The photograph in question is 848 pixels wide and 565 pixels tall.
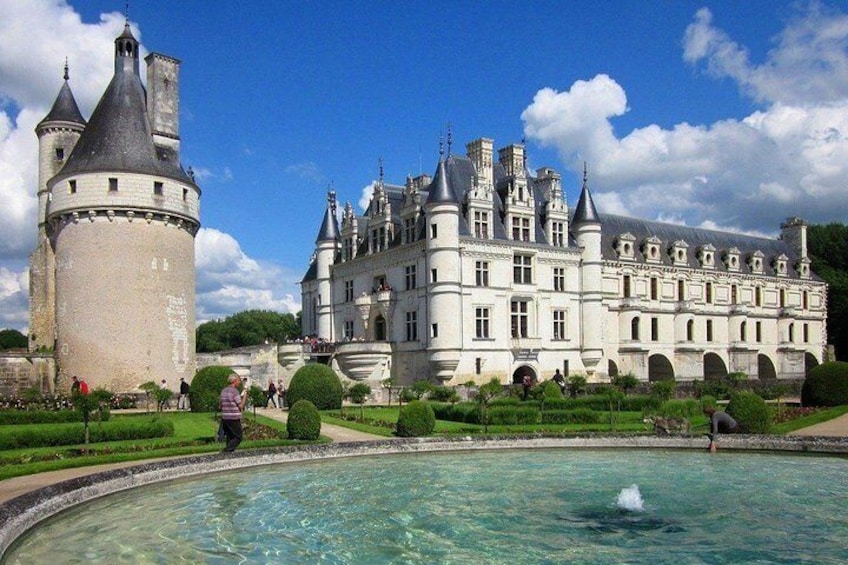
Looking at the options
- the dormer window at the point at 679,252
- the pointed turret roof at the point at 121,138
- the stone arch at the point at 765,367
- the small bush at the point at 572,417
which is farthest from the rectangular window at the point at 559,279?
the stone arch at the point at 765,367

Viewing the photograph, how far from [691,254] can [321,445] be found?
43.6 metres

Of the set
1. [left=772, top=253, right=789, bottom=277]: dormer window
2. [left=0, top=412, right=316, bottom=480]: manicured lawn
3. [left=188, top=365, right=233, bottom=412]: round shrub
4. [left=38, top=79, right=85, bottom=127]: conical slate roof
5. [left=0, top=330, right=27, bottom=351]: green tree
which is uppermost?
[left=38, top=79, right=85, bottom=127]: conical slate roof

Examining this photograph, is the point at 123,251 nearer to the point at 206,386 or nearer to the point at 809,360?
the point at 206,386

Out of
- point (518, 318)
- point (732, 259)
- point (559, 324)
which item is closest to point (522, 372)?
point (518, 318)

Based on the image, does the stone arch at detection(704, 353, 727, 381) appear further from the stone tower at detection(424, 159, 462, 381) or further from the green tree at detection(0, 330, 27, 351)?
the green tree at detection(0, 330, 27, 351)

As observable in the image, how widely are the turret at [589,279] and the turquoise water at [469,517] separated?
1138 inches

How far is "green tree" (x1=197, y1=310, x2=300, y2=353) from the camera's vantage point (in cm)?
9550

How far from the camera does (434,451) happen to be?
18969 millimetres

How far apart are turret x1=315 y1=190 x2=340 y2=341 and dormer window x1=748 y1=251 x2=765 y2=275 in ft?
99.5

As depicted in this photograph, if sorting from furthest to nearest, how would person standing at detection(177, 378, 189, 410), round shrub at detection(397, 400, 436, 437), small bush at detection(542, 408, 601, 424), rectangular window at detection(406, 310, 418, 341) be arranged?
rectangular window at detection(406, 310, 418, 341)
person standing at detection(177, 378, 189, 410)
small bush at detection(542, 408, 601, 424)
round shrub at detection(397, 400, 436, 437)

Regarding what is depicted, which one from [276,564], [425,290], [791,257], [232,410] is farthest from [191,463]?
[791,257]

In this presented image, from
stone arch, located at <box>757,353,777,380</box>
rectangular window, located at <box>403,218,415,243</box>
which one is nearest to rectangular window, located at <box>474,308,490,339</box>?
rectangular window, located at <box>403,218,415,243</box>

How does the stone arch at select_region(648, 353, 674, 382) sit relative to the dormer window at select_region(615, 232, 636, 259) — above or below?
below

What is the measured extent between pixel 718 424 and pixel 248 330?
3217 inches
